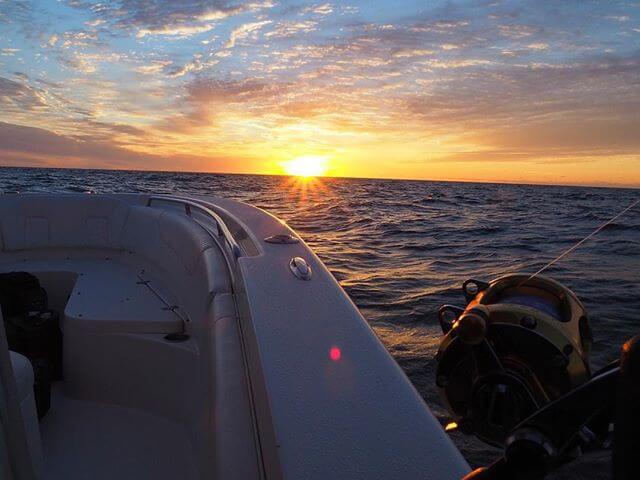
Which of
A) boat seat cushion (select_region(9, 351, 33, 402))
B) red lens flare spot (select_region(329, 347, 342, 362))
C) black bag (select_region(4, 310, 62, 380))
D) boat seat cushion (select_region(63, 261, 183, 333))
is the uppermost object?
red lens flare spot (select_region(329, 347, 342, 362))

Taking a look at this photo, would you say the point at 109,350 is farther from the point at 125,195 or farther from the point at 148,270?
the point at 125,195

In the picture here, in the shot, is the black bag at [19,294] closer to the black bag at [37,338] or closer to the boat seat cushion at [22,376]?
the black bag at [37,338]

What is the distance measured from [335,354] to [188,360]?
1495mm

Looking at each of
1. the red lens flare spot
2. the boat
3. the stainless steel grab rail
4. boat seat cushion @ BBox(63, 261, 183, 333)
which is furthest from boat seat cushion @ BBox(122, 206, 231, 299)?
the red lens flare spot

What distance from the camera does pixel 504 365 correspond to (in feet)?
4.66

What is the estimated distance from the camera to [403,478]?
2.96 feet

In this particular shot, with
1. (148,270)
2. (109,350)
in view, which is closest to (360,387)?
(109,350)

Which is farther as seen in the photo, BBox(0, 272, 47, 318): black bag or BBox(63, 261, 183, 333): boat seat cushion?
BBox(0, 272, 47, 318): black bag

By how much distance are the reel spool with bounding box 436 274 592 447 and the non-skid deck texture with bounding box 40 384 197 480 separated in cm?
129

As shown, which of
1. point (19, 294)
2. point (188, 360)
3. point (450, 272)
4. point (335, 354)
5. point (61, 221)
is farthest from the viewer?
point (450, 272)

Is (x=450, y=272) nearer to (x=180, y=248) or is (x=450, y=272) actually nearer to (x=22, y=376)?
(x=180, y=248)

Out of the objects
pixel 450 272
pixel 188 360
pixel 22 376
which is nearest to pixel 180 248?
pixel 188 360

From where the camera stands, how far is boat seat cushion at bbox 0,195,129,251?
4.52 m

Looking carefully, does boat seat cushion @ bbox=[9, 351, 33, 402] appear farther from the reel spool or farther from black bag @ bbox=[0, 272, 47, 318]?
black bag @ bbox=[0, 272, 47, 318]
